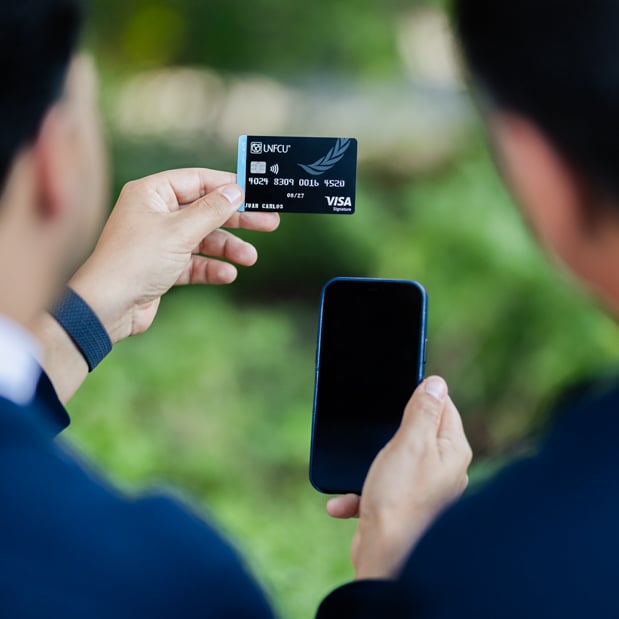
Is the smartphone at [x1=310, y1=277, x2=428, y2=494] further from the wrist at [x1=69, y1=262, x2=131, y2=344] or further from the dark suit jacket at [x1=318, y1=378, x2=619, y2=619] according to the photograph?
the dark suit jacket at [x1=318, y1=378, x2=619, y2=619]

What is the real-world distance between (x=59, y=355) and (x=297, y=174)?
1.03 ft

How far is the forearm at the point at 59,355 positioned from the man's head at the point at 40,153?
1.16 feet

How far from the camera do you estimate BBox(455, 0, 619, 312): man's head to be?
44 centimetres

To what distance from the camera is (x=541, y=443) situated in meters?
0.48

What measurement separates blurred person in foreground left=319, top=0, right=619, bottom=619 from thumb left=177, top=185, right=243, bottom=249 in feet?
1.47

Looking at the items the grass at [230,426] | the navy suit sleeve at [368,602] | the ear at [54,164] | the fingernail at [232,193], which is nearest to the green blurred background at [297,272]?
the grass at [230,426]

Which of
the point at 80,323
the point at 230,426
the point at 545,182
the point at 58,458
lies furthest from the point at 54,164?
the point at 230,426

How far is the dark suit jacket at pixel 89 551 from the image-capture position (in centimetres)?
43

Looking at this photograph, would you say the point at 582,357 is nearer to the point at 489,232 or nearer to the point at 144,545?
the point at 489,232

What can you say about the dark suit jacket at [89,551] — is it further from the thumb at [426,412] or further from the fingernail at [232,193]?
the fingernail at [232,193]

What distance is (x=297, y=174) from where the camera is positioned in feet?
3.04

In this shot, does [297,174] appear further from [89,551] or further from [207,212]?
[89,551]

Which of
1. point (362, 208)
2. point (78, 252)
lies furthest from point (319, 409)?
point (362, 208)

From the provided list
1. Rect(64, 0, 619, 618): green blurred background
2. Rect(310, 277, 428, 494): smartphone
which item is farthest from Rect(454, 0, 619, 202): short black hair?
Rect(64, 0, 619, 618): green blurred background
